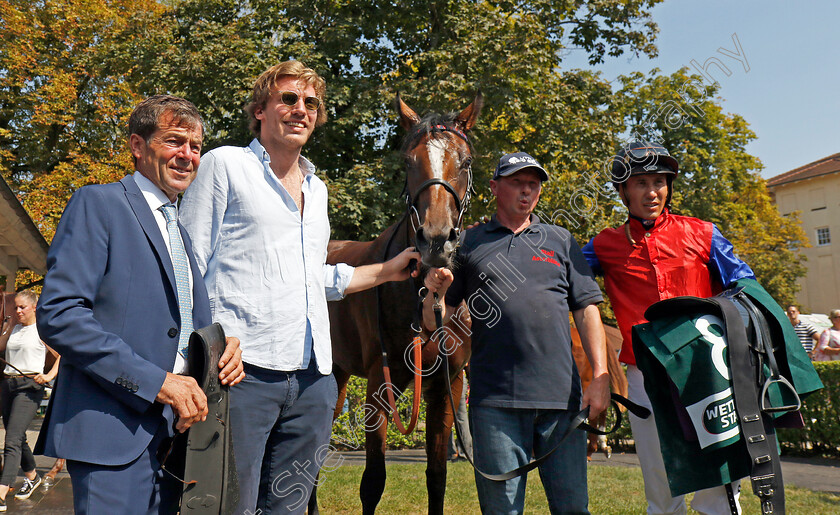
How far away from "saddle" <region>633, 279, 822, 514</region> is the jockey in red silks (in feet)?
1.16

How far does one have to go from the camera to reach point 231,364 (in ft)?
6.93

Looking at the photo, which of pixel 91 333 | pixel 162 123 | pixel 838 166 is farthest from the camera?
pixel 838 166

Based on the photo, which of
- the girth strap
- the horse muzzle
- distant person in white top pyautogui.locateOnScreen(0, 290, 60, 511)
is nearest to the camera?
the girth strap

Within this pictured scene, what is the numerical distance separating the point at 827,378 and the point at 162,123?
10581 millimetres

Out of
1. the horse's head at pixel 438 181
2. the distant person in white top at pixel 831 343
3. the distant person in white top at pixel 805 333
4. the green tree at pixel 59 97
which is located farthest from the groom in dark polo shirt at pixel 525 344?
the green tree at pixel 59 97

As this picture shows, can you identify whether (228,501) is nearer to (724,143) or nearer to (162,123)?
(162,123)

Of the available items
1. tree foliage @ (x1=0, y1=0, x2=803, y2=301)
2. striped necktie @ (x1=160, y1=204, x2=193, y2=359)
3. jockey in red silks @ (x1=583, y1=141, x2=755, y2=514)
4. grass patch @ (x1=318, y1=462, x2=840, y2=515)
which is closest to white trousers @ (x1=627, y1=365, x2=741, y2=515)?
jockey in red silks @ (x1=583, y1=141, x2=755, y2=514)

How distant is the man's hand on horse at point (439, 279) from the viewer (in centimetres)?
290

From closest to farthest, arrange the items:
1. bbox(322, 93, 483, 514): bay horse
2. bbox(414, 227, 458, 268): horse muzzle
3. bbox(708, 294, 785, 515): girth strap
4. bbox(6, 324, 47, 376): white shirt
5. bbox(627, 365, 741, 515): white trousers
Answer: bbox(708, 294, 785, 515): girth strap, bbox(414, 227, 458, 268): horse muzzle, bbox(627, 365, 741, 515): white trousers, bbox(322, 93, 483, 514): bay horse, bbox(6, 324, 47, 376): white shirt

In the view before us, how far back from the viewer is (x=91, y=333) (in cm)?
179

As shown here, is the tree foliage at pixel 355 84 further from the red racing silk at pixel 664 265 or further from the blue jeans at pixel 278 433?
the blue jeans at pixel 278 433

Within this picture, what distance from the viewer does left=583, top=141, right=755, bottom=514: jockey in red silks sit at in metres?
3.16

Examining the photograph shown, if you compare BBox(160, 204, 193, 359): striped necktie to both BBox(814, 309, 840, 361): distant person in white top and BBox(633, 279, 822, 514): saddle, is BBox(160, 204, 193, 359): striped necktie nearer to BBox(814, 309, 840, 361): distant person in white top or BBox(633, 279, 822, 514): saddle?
BBox(633, 279, 822, 514): saddle

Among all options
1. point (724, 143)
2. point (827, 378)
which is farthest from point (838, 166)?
point (827, 378)
